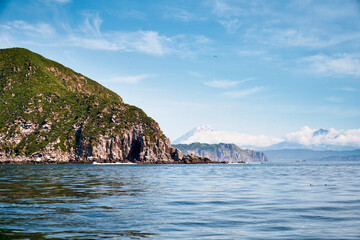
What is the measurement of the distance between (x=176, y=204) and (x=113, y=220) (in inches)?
363

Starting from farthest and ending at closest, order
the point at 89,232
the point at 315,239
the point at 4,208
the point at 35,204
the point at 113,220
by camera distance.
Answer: the point at 35,204
the point at 4,208
the point at 113,220
the point at 89,232
the point at 315,239

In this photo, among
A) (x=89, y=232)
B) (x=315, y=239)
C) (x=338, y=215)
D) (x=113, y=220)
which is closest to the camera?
(x=315, y=239)

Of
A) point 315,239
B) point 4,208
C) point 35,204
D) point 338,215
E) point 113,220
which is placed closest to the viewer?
point 315,239

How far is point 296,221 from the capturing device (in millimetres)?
22219

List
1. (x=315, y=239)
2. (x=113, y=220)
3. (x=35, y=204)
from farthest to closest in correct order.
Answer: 1. (x=35, y=204)
2. (x=113, y=220)
3. (x=315, y=239)

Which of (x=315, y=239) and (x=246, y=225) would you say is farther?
(x=246, y=225)

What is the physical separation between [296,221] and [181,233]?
8.38 meters

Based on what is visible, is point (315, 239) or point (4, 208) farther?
point (4, 208)

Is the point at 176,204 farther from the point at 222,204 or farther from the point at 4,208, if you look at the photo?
the point at 4,208

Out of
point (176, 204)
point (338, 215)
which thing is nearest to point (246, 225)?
point (338, 215)

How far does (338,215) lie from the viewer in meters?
24.4

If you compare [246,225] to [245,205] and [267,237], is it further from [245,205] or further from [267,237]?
[245,205]

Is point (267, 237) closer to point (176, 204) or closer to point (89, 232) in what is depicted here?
point (89, 232)

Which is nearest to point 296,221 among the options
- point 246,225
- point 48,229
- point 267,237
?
point 246,225
